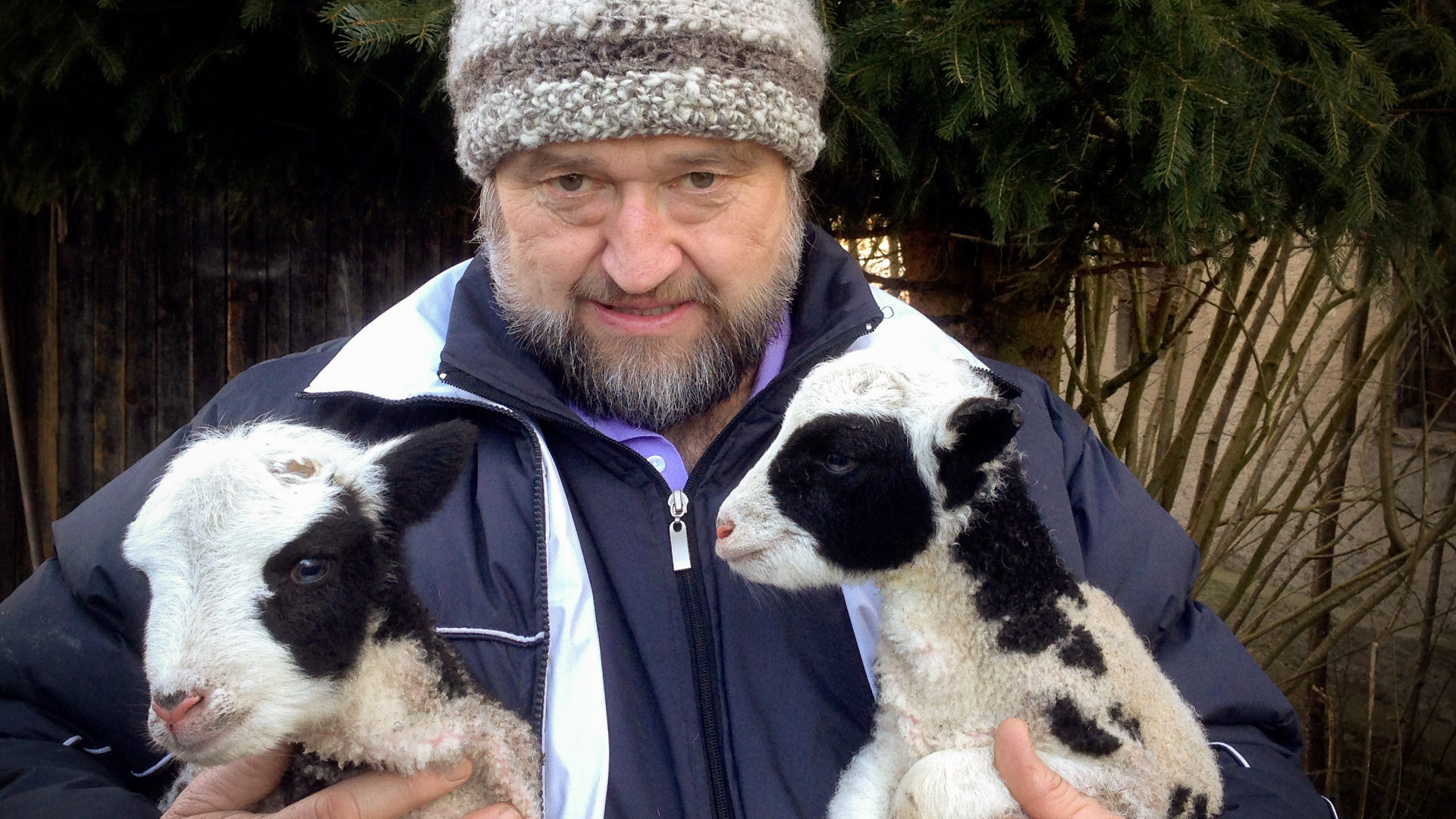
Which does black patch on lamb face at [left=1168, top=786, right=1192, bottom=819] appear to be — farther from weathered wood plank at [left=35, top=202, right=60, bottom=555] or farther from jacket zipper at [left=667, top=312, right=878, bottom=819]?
weathered wood plank at [left=35, top=202, right=60, bottom=555]

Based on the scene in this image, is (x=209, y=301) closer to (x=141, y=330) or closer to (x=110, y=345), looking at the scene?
(x=141, y=330)

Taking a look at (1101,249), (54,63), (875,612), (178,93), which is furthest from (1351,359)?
(54,63)

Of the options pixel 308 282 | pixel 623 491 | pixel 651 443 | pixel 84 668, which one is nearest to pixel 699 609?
pixel 623 491

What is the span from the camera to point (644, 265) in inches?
93.4

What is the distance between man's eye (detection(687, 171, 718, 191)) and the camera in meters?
2.45

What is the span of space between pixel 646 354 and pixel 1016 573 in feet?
3.42

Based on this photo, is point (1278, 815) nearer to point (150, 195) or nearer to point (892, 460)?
point (892, 460)

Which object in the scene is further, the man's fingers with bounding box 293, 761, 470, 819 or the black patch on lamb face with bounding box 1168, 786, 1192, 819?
the black patch on lamb face with bounding box 1168, 786, 1192, 819

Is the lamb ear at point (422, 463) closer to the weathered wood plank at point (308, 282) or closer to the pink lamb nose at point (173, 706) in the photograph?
the pink lamb nose at point (173, 706)

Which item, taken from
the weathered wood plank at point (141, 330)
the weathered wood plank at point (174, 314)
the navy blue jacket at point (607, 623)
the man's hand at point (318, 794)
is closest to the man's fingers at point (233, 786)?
the man's hand at point (318, 794)

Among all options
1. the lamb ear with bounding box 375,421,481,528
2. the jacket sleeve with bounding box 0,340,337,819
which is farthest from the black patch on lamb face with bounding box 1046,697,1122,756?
the jacket sleeve with bounding box 0,340,337,819

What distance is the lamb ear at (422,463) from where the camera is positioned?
1.94m

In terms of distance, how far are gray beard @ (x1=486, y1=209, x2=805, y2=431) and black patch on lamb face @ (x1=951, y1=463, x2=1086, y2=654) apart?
814mm

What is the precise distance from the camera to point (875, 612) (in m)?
2.34
